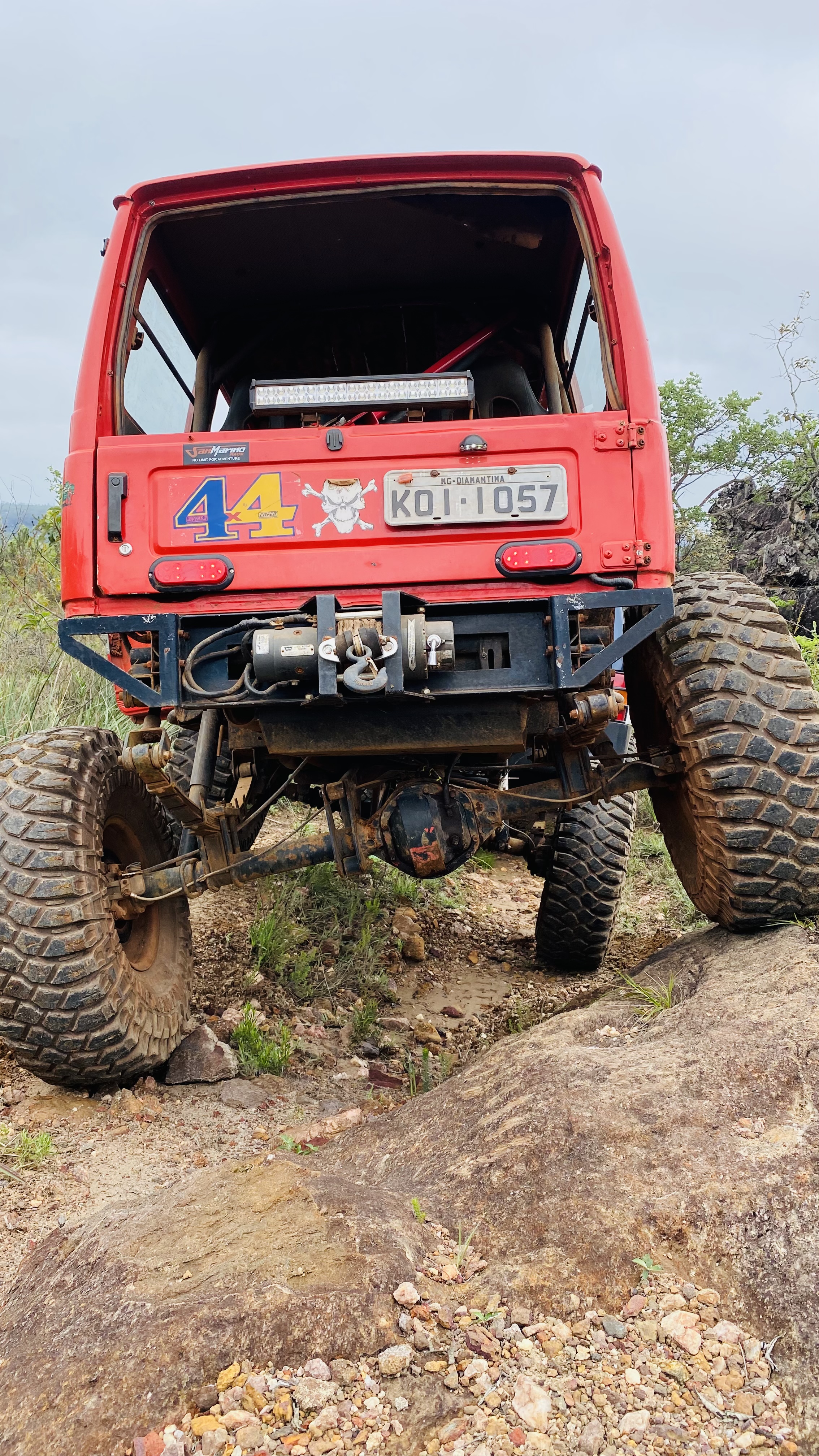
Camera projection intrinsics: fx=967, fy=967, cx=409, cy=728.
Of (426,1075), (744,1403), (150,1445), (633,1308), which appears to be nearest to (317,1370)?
(150,1445)

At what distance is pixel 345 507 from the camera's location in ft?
9.29

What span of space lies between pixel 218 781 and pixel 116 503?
6.16 feet

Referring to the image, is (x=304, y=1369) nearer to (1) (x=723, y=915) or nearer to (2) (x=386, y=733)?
(2) (x=386, y=733)

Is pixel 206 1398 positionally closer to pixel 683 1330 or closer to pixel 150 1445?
pixel 150 1445

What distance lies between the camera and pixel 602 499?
2.81 metres

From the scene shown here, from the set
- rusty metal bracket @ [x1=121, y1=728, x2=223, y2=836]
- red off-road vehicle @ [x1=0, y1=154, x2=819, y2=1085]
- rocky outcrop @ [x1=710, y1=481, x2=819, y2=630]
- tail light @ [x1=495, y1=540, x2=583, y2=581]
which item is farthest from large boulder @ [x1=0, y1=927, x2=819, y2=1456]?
rocky outcrop @ [x1=710, y1=481, x2=819, y2=630]

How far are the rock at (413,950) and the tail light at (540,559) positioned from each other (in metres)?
2.91

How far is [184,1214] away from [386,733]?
139cm

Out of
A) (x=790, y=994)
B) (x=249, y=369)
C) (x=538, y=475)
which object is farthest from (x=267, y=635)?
(x=249, y=369)

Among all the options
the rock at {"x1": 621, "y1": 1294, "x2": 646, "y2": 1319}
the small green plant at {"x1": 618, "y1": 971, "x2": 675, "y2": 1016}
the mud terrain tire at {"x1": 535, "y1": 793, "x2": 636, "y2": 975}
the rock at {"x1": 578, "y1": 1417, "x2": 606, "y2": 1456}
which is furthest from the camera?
the mud terrain tire at {"x1": 535, "y1": 793, "x2": 636, "y2": 975}

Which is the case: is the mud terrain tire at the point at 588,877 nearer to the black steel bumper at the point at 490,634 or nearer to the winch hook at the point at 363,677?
the black steel bumper at the point at 490,634

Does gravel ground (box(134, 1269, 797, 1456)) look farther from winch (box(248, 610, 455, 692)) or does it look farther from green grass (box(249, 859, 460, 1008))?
green grass (box(249, 859, 460, 1008))

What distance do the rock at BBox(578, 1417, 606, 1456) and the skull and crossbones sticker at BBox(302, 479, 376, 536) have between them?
217 centimetres

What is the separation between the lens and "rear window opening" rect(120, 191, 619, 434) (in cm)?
332
